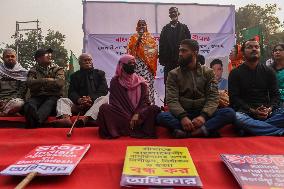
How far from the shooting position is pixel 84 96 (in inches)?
203

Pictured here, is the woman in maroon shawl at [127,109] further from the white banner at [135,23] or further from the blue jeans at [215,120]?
the white banner at [135,23]

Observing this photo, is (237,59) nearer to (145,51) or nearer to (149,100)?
(145,51)

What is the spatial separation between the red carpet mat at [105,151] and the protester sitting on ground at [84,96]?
1.13 feet

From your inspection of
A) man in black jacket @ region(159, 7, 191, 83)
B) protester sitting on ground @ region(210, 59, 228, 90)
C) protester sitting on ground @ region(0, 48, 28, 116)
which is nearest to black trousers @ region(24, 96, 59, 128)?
protester sitting on ground @ region(0, 48, 28, 116)

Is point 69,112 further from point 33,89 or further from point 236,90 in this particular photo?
point 236,90

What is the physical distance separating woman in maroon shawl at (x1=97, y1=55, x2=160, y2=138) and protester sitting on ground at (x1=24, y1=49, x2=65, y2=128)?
906 mm

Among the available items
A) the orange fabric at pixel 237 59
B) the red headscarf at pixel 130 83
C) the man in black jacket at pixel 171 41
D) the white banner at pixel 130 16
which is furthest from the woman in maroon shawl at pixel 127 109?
the white banner at pixel 130 16

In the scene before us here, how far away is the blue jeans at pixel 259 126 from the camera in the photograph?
4.34 metres

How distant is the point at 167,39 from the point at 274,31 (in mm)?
23455

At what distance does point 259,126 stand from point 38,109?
2784 mm

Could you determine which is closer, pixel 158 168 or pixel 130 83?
pixel 158 168

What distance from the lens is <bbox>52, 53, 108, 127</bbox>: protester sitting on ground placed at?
4.85 meters

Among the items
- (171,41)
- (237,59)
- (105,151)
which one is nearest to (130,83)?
(105,151)

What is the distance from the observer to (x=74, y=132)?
14.4 feet
